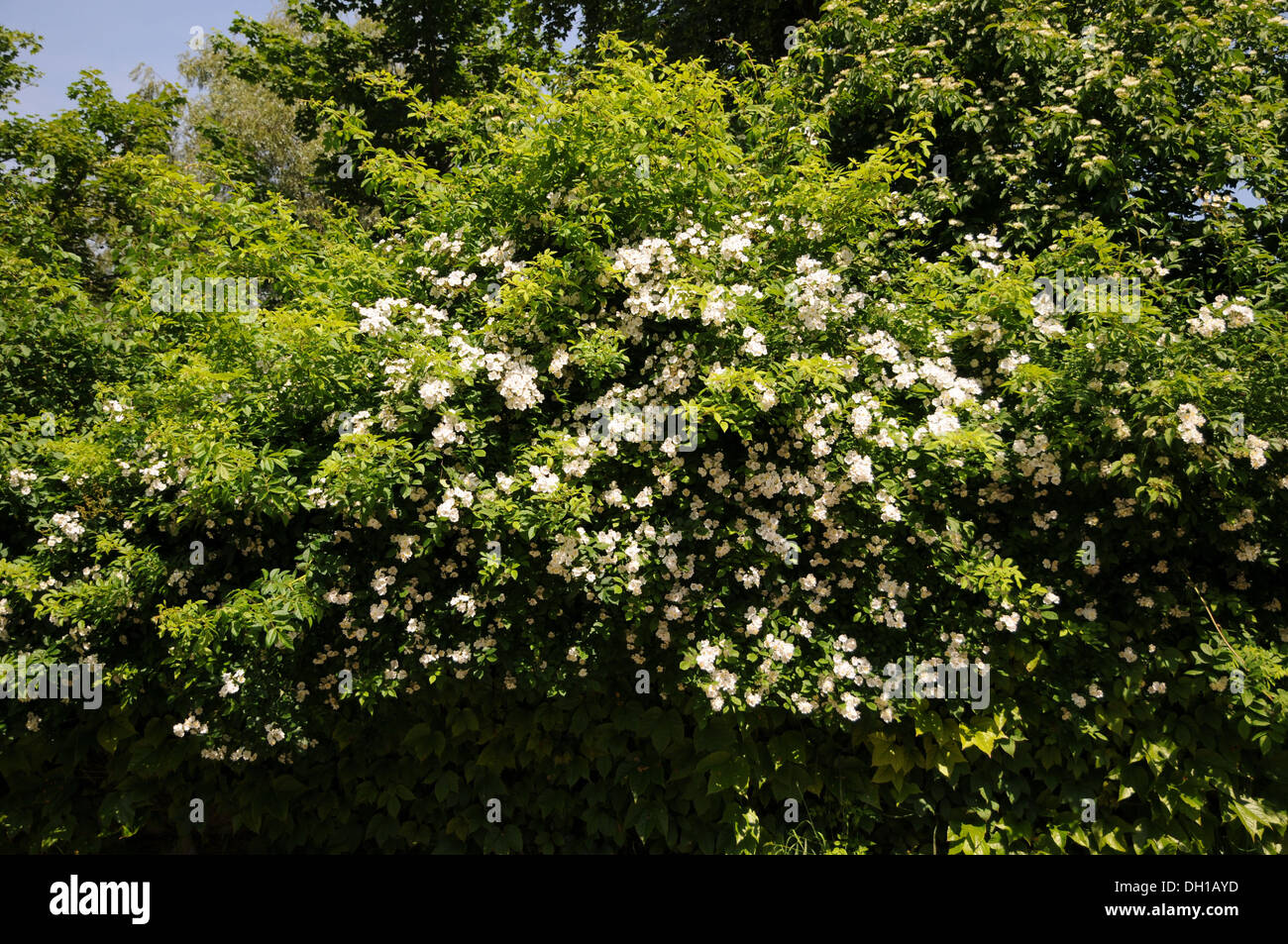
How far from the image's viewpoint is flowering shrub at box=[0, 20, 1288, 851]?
3125 mm

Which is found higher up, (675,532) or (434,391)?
(434,391)

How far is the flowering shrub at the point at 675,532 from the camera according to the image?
3125 mm

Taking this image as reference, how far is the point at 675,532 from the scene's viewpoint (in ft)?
10.4

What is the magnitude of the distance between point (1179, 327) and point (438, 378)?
3244 mm

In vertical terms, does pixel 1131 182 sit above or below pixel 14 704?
above

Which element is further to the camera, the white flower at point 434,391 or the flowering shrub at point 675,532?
the flowering shrub at point 675,532

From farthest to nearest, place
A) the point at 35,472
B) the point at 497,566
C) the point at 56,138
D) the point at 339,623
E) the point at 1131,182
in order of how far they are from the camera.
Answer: the point at 56,138 → the point at 1131,182 → the point at 35,472 → the point at 339,623 → the point at 497,566

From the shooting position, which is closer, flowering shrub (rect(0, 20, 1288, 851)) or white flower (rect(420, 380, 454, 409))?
white flower (rect(420, 380, 454, 409))

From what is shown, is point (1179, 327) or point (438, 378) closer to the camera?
point (438, 378)

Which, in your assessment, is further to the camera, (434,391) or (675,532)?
(675,532)

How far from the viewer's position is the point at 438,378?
3.07 metres

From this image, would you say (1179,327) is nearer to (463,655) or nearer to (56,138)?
(463,655)
